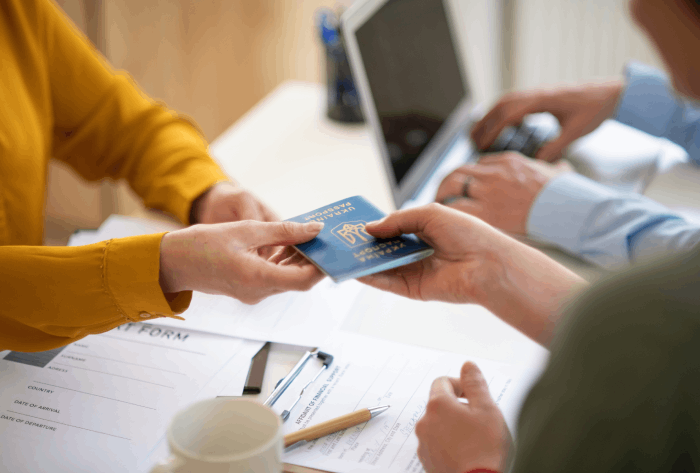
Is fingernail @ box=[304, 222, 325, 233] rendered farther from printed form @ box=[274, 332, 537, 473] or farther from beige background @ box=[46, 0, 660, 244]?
beige background @ box=[46, 0, 660, 244]

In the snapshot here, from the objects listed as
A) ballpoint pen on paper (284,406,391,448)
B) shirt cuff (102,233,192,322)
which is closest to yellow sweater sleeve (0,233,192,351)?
shirt cuff (102,233,192,322)

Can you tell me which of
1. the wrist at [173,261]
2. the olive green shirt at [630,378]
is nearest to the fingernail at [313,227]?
the wrist at [173,261]

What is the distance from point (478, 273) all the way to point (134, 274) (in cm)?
44

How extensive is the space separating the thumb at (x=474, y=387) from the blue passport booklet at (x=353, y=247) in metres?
0.15

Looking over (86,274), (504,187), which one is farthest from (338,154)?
(86,274)

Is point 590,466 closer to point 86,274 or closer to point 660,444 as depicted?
point 660,444

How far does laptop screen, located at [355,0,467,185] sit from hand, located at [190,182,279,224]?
28 cm

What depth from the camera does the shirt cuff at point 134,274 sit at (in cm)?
68

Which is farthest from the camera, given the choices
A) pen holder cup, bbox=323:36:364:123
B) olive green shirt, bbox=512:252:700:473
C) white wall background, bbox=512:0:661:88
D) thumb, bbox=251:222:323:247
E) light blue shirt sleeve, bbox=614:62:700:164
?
white wall background, bbox=512:0:661:88

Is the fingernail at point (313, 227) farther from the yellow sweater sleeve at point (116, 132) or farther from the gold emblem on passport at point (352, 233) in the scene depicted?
the yellow sweater sleeve at point (116, 132)

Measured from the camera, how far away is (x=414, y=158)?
1205mm

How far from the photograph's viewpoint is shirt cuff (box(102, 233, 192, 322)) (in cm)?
68

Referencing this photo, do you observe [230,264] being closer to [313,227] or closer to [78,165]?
[313,227]

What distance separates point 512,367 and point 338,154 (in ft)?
2.56
